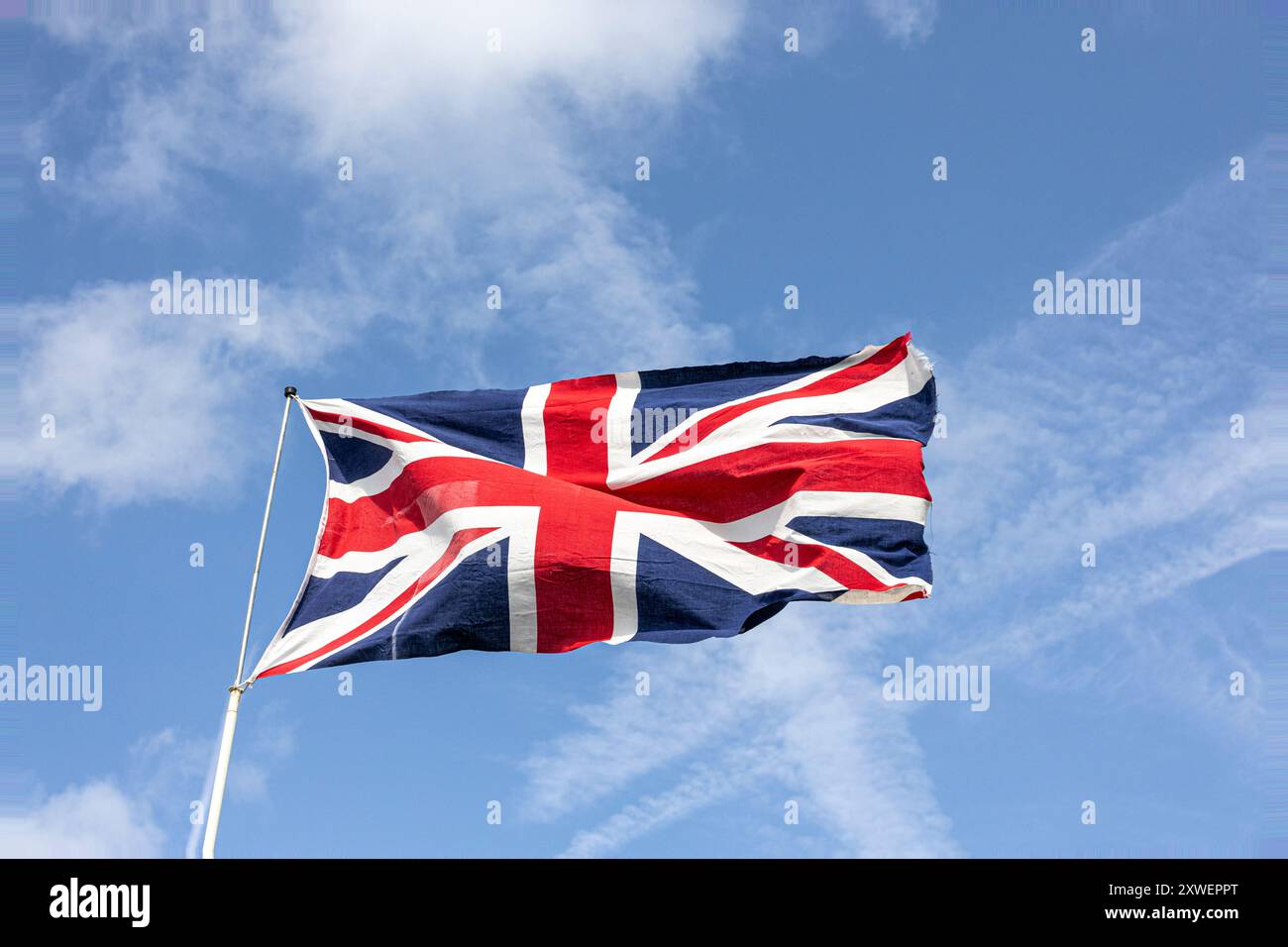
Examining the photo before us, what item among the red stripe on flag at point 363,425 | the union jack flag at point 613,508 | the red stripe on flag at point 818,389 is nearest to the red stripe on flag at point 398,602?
the union jack flag at point 613,508

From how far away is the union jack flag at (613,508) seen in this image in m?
17.0

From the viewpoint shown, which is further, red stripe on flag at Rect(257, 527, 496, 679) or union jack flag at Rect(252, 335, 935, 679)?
union jack flag at Rect(252, 335, 935, 679)

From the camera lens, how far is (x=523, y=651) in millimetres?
17031

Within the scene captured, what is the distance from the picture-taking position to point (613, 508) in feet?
59.8

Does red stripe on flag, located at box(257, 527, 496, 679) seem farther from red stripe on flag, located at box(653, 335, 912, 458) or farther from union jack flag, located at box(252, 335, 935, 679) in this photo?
red stripe on flag, located at box(653, 335, 912, 458)

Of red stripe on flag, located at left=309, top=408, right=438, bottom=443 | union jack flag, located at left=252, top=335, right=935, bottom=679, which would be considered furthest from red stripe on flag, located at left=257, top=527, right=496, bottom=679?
red stripe on flag, located at left=309, top=408, right=438, bottom=443

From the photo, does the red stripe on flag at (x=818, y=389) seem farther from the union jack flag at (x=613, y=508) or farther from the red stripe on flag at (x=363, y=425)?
the red stripe on flag at (x=363, y=425)

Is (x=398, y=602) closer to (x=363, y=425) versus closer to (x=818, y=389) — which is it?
(x=363, y=425)

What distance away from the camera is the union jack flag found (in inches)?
671

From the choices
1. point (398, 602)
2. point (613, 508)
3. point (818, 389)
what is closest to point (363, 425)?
point (398, 602)

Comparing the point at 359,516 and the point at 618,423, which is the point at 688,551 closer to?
the point at 618,423
